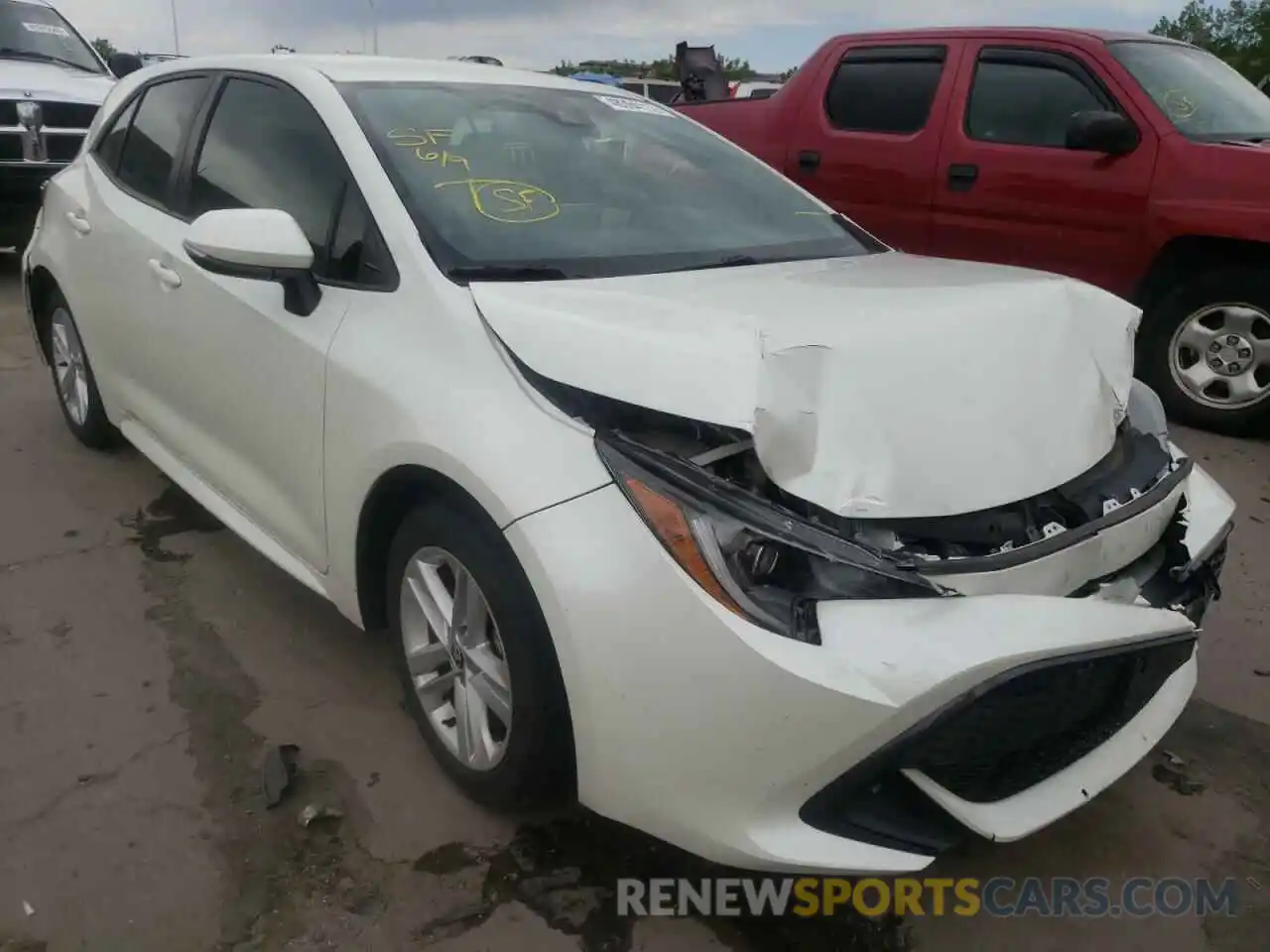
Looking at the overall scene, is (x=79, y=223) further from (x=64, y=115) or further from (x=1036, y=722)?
(x=64, y=115)

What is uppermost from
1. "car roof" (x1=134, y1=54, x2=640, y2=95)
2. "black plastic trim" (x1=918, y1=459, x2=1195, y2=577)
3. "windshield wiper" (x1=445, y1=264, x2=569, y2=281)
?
"car roof" (x1=134, y1=54, x2=640, y2=95)

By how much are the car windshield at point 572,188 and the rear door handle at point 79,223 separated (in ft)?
5.21

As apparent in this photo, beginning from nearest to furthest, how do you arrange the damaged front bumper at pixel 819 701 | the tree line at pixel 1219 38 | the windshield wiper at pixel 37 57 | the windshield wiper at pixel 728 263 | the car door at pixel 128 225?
1. the damaged front bumper at pixel 819 701
2. the windshield wiper at pixel 728 263
3. the car door at pixel 128 225
4. the windshield wiper at pixel 37 57
5. the tree line at pixel 1219 38

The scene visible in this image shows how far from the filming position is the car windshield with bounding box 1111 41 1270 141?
5.15m

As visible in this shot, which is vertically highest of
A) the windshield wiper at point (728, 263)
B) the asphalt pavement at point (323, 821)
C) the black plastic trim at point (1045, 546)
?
the windshield wiper at point (728, 263)

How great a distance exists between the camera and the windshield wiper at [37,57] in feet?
28.2

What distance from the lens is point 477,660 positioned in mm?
2229

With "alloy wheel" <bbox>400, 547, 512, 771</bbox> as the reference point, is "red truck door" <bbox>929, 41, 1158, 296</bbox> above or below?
above

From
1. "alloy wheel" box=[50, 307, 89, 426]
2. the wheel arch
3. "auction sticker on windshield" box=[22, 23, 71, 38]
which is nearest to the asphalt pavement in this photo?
"alloy wheel" box=[50, 307, 89, 426]

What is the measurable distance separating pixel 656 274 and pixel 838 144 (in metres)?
3.93

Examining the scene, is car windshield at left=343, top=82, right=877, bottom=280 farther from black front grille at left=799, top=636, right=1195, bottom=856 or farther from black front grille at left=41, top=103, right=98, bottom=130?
black front grille at left=41, top=103, right=98, bottom=130

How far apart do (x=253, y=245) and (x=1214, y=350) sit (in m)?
4.44

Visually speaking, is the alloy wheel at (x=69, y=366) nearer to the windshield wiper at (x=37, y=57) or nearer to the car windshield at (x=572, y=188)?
the car windshield at (x=572, y=188)

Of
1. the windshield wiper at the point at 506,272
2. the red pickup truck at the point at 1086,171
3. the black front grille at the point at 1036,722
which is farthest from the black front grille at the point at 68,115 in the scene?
the black front grille at the point at 1036,722
